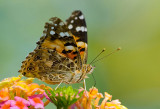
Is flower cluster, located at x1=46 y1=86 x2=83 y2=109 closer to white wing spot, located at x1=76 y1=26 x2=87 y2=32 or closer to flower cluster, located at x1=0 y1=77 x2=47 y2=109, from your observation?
flower cluster, located at x1=0 y1=77 x2=47 y2=109

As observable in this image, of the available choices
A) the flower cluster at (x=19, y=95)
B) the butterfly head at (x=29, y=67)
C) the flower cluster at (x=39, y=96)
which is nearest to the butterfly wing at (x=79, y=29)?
the butterfly head at (x=29, y=67)

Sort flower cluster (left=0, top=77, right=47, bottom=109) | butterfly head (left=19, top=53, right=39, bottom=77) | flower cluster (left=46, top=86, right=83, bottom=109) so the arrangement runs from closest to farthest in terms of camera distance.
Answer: flower cluster (left=0, top=77, right=47, bottom=109) → flower cluster (left=46, top=86, right=83, bottom=109) → butterfly head (left=19, top=53, right=39, bottom=77)

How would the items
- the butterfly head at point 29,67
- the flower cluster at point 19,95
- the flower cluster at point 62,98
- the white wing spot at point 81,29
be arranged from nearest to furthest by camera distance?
A: the flower cluster at point 19,95 < the flower cluster at point 62,98 < the butterfly head at point 29,67 < the white wing spot at point 81,29

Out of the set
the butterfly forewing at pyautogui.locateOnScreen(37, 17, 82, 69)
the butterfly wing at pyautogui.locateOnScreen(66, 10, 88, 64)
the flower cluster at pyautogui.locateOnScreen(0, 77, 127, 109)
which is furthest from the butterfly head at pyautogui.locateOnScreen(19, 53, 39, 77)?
the butterfly wing at pyautogui.locateOnScreen(66, 10, 88, 64)

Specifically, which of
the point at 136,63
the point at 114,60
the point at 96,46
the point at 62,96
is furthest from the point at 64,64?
the point at 136,63

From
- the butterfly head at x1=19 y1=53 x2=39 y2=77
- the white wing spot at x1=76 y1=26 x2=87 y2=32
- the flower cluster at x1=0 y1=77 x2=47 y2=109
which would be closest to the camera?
the flower cluster at x1=0 y1=77 x2=47 y2=109

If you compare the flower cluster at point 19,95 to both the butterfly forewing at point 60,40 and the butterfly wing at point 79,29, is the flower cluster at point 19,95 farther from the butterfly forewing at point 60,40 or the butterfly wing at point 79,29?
the butterfly wing at point 79,29

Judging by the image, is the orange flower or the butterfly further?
the butterfly

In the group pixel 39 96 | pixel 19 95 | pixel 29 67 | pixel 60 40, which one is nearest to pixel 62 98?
pixel 39 96
